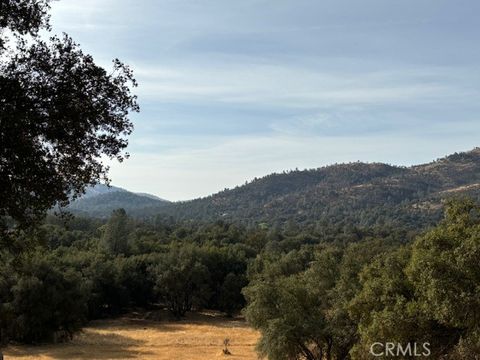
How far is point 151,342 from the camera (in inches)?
2277

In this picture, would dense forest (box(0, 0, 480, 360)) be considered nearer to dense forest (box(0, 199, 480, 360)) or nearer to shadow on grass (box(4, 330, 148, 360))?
dense forest (box(0, 199, 480, 360))

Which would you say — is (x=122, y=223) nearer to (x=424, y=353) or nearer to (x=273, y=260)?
(x=273, y=260)

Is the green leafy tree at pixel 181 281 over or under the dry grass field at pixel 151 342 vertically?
over

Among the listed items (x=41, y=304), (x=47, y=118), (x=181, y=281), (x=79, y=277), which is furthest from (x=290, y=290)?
(x=181, y=281)

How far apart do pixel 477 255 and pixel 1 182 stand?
56.5ft

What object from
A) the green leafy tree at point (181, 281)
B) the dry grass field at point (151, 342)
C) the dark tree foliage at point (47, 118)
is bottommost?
the dry grass field at point (151, 342)

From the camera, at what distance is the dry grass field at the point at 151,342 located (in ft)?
159

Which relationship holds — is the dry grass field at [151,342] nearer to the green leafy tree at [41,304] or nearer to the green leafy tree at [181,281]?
the green leafy tree at [41,304]

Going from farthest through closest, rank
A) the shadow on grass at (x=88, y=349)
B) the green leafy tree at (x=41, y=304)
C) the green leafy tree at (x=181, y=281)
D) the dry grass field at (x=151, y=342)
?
1. the green leafy tree at (x=181, y=281)
2. the green leafy tree at (x=41, y=304)
3. the dry grass field at (x=151, y=342)
4. the shadow on grass at (x=88, y=349)

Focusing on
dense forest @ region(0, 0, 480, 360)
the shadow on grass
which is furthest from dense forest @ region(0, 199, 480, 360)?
the shadow on grass

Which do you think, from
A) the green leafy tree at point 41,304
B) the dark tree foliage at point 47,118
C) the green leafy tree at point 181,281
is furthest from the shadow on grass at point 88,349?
the dark tree foliage at point 47,118

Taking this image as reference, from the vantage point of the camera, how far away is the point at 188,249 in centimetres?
8606

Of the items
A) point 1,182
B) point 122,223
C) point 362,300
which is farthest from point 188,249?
point 1,182

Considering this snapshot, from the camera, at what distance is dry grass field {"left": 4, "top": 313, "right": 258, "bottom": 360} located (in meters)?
48.5
